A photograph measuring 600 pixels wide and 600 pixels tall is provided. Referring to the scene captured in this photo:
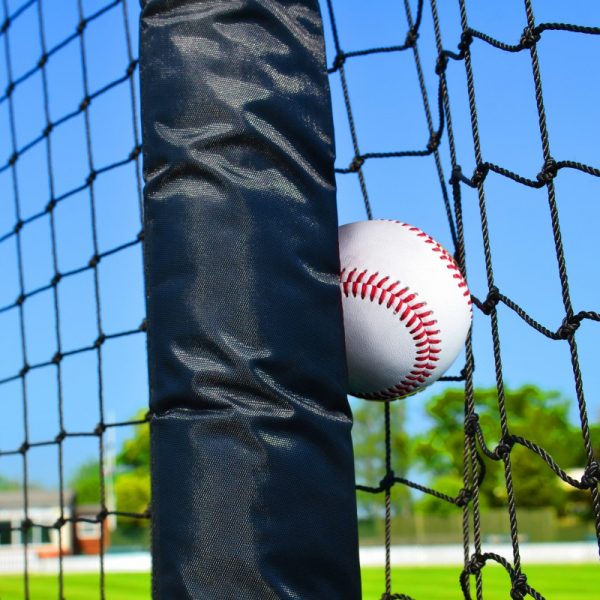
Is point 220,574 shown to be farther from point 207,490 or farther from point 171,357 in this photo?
point 171,357

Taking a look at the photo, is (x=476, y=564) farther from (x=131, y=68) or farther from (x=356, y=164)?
(x=131, y=68)

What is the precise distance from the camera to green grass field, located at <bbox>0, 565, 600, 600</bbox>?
26.1 ft

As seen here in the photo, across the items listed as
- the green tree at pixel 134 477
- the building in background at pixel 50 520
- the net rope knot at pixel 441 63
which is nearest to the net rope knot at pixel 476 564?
the net rope knot at pixel 441 63

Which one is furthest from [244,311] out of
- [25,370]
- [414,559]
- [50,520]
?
[50,520]

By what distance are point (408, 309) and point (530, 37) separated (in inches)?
18.7

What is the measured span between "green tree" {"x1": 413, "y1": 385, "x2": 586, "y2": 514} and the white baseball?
21256mm

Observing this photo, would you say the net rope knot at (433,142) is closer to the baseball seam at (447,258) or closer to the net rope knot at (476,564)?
the baseball seam at (447,258)

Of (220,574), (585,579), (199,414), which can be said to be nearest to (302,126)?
(199,414)

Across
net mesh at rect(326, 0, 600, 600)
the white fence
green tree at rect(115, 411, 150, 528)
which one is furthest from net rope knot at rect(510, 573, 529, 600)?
green tree at rect(115, 411, 150, 528)

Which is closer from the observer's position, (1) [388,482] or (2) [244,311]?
(2) [244,311]

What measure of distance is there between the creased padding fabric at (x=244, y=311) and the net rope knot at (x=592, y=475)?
355mm

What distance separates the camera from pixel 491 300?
1486mm

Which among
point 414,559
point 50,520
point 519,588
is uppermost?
point 519,588

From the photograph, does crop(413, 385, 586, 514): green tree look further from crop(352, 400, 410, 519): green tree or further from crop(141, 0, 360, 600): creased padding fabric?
crop(141, 0, 360, 600): creased padding fabric
